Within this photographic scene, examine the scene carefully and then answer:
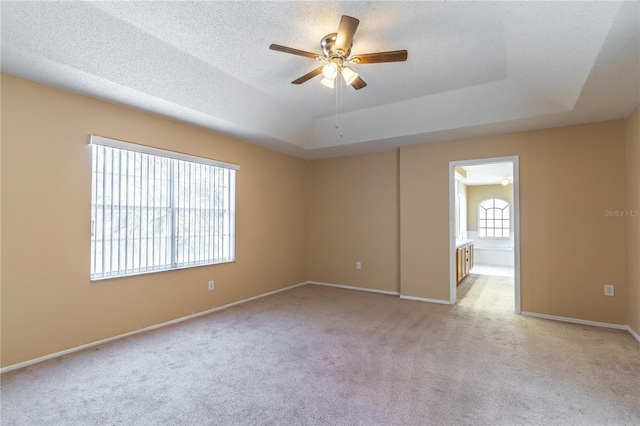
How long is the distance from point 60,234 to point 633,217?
5.82 m

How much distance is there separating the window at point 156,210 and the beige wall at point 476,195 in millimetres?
7328

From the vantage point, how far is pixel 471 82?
3.38 m

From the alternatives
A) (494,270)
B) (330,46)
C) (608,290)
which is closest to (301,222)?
(330,46)

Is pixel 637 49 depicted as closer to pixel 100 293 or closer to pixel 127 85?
pixel 127 85

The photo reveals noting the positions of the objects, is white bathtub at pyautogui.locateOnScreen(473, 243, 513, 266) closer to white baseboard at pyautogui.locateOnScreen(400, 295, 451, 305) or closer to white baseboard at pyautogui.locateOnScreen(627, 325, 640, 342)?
white baseboard at pyautogui.locateOnScreen(400, 295, 451, 305)

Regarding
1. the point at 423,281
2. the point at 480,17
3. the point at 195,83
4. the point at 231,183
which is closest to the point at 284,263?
the point at 231,183

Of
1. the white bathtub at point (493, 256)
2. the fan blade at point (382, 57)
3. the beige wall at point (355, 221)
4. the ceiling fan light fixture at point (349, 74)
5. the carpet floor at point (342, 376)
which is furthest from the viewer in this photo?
the white bathtub at point (493, 256)

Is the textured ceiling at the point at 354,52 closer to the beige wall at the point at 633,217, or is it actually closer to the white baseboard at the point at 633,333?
the beige wall at the point at 633,217

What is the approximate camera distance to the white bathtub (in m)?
7.95

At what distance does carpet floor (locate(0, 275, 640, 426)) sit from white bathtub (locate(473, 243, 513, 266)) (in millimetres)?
4824

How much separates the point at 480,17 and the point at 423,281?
3.52 meters

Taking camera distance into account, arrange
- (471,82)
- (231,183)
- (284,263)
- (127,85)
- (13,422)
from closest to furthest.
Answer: (13,422), (127,85), (471,82), (231,183), (284,263)

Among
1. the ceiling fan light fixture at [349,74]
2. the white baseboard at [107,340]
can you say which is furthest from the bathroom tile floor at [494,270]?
the ceiling fan light fixture at [349,74]

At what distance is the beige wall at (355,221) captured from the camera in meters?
5.15
